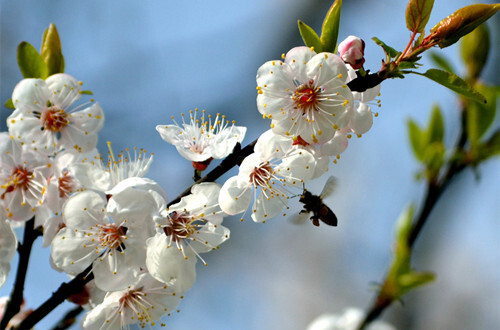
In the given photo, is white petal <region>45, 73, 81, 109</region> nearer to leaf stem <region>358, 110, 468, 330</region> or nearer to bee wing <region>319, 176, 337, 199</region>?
bee wing <region>319, 176, 337, 199</region>

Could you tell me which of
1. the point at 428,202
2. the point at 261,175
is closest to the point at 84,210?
the point at 261,175

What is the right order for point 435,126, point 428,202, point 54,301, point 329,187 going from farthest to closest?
point 435,126 < point 428,202 < point 329,187 < point 54,301

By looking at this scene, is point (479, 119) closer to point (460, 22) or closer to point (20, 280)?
point (460, 22)

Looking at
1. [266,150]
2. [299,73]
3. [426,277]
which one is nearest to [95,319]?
[266,150]

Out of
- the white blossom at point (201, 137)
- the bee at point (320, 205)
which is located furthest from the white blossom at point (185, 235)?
the bee at point (320, 205)

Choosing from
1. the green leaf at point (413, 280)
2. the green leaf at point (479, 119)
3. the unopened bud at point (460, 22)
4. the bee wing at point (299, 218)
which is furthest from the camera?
the green leaf at point (479, 119)

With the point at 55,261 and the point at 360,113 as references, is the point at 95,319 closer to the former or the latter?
the point at 55,261

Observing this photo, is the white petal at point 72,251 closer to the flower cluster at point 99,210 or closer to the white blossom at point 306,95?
the flower cluster at point 99,210

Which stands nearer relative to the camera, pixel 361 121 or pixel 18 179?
pixel 361 121
